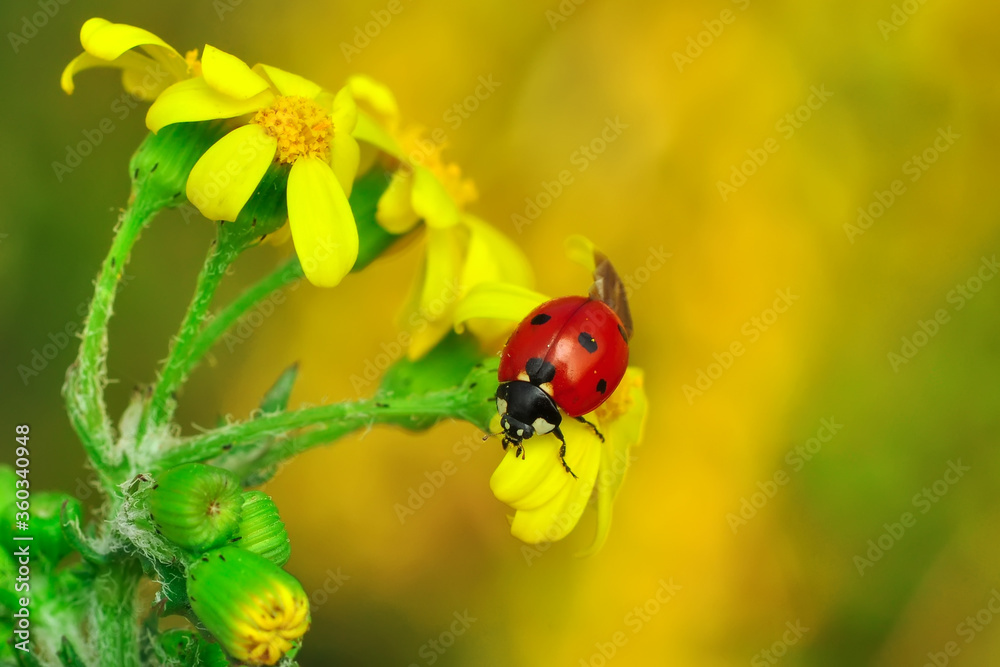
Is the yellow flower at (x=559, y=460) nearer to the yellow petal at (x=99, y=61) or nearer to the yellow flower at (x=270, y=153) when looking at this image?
the yellow flower at (x=270, y=153)

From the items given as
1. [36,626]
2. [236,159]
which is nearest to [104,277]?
[236,159]

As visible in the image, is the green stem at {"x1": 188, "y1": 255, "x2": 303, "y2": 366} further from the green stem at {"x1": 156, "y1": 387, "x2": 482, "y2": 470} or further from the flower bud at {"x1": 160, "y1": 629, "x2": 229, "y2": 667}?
the flower bud at {"x1": 160, "y1": 629, "x2": 229, "y2": 667}

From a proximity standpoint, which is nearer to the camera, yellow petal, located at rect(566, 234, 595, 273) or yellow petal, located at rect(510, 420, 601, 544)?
yellow petal, located at rect(510, 420, 601, 544)

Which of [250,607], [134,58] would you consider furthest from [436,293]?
[250,607]

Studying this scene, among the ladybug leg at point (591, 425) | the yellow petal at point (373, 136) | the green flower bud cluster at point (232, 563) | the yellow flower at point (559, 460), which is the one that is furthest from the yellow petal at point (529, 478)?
the yellow petal at point (373, 136)

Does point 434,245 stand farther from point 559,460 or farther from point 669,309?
point 669,309

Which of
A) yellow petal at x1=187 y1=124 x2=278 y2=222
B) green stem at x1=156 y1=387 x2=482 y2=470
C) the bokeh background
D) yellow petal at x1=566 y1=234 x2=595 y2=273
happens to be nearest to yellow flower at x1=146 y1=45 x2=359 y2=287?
yellow petal at x1=187 y1=124 x2=278 y2=222
